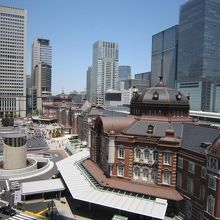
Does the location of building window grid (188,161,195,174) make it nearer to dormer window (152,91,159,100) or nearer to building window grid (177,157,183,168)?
building window grid (177,157,183,168)

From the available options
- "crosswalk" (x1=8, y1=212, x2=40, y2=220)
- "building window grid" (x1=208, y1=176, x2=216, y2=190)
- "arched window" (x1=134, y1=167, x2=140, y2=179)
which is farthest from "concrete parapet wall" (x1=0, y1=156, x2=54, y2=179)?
"building window grid" (x1=208, y1=176, x2=216, y2=190)

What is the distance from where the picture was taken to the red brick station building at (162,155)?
41.9 m

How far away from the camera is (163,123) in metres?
56.7

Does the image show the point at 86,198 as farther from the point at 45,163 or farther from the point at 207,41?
the point at 207,41

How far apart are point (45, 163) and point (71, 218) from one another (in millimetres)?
37734

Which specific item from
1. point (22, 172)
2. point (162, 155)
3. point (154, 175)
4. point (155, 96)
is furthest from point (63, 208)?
point (155, 96)

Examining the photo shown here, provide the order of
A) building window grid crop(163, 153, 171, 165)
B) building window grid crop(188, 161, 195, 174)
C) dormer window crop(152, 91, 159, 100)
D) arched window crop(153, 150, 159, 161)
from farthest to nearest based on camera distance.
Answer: dormer window crop(152, 91, 159, 100), arched window crop(153, 150, 159, 161), building window grid crop(163, 153, 171, 165), building window grid crop(188, 161, 195, 174)

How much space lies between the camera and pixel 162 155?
4997cm

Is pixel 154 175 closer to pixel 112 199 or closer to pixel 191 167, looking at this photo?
pixel 191 167

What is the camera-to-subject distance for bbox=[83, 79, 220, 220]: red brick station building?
4194 cm

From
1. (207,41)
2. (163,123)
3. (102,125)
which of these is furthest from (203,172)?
(207,41)

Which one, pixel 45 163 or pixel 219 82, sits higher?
pixel 219 82

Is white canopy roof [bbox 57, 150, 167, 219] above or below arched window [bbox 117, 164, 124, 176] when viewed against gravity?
below

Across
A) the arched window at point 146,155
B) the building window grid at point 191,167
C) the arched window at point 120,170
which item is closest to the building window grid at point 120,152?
the arched window at point 120,170
